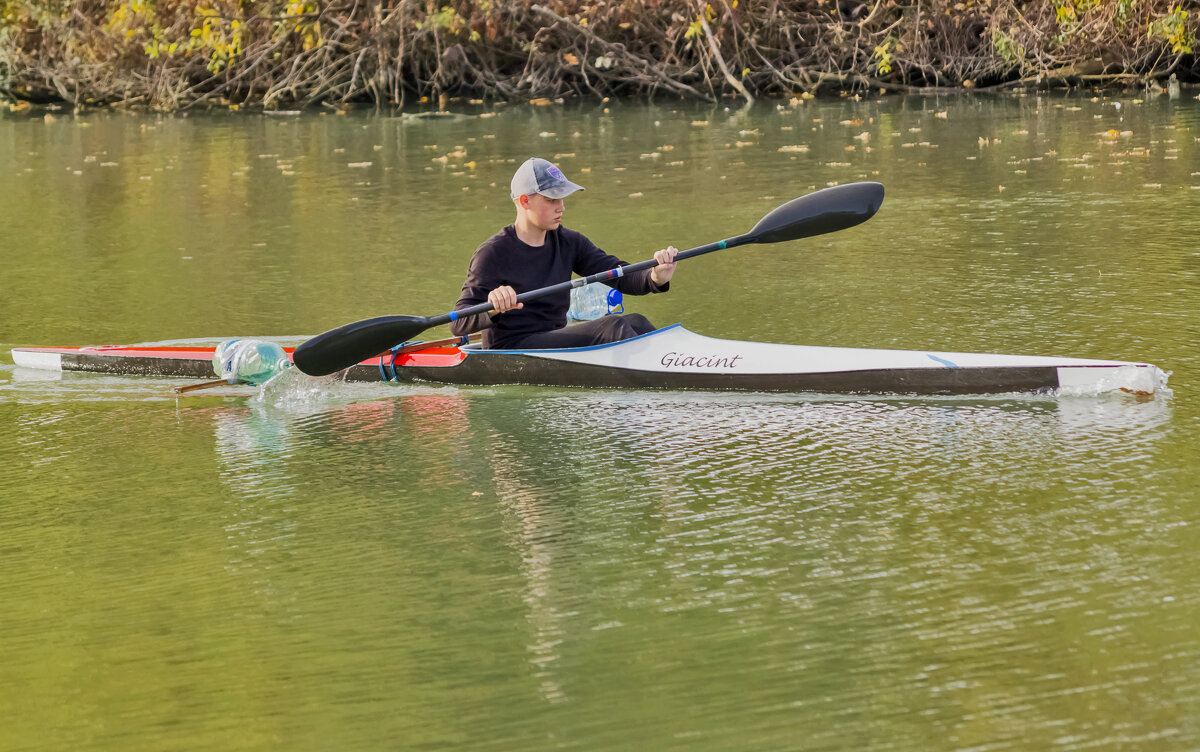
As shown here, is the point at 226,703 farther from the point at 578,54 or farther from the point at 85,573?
the point at 578,54

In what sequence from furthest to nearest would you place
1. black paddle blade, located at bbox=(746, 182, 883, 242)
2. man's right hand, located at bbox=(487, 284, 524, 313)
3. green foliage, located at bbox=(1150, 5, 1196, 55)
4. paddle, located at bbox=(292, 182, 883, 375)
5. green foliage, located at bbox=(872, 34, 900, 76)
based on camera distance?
green foliage, located at bbox=(872, 34, 900, 76) → green foliage, located at bbox=(1150, 5, 1196, 55) → black paddle blade, located at bbox=(746, 182, 883, 242) → paddle, located at bbox=(292, 182, 883, 375) → man's right hand, located at bbox=(487, 284, 524, 313)

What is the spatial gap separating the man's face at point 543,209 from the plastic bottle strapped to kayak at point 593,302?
1.56ft

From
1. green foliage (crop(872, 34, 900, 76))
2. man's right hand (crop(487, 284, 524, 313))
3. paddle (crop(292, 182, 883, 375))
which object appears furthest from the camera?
green foliage (crop(872, 34, 900, 76))

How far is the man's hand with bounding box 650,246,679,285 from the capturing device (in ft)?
20.1

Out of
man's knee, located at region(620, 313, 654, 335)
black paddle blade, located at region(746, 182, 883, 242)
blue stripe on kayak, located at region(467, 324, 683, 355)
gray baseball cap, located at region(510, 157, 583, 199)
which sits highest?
gray baseball cap, located at region(510, 157, 583, 199)

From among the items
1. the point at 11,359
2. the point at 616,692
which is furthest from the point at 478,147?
the point at 616,692

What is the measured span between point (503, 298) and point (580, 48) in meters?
17.0

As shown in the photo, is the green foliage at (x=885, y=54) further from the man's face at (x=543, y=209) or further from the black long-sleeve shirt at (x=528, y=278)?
the man's face at (x=543, y=209)

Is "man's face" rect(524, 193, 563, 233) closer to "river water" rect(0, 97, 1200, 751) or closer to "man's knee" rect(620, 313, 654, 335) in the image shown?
"man's knee" rect(620, 313, 654, 335)

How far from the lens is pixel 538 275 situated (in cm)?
638

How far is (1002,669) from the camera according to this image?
3375mm

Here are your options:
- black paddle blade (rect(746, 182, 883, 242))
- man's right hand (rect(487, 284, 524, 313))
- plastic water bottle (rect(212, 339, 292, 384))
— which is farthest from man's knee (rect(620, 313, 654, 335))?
plastic water bottle (rect(212, 339, 292, 384))

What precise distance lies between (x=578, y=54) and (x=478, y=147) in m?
6.70

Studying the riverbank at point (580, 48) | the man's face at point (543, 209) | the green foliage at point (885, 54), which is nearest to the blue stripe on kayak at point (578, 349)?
the man's face at point (543, 209)
